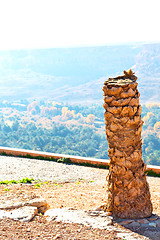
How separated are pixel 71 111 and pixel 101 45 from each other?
2233 cm

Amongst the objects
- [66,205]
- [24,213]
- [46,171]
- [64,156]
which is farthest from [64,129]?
[24,213]

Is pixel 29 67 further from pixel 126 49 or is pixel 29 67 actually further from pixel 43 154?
pixel 43 154

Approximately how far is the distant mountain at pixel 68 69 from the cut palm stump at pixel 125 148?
59.1 metres

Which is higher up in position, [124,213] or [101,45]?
[101,45]

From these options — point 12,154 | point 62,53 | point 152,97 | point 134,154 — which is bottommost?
point 12,154

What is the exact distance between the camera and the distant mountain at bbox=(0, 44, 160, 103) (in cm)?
6700

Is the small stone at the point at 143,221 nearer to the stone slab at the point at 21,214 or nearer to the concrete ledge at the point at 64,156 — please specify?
the stone slab at the point at 21,214

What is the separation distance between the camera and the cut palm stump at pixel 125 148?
4258 millimetres

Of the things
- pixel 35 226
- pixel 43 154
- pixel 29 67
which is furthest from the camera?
pixel 29 67

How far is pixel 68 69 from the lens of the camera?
248 feet

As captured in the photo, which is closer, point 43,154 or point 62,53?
point 43,154

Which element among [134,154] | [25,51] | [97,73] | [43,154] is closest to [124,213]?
[134,154]

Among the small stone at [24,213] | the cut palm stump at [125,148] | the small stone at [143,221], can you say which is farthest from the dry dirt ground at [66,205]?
the cut palm stump at [125,148]

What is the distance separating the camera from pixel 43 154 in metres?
10.9
